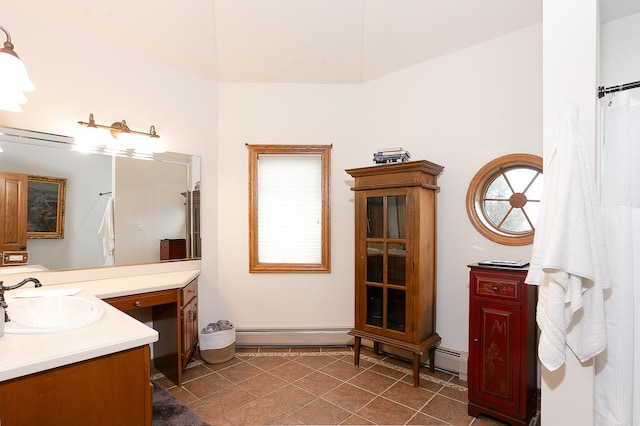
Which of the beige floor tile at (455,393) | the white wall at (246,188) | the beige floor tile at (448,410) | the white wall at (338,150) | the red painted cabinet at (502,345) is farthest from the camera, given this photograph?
the white wall at (246,188)

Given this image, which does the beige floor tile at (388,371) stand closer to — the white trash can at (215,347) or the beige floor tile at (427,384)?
the beige floor tile at (427,384)

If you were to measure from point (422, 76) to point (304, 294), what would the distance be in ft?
7.96

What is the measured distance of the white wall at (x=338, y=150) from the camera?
294 centimetres

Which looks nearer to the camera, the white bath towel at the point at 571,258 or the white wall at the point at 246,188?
the white bath towel at the point at 571,258

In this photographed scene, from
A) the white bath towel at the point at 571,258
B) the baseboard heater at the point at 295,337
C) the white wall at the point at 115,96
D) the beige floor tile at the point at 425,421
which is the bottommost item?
the beige floor tile at the point at 425,421

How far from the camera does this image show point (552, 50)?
5.05ft

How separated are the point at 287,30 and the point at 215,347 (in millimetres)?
2921

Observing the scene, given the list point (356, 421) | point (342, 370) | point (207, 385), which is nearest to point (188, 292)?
point (207, 385)

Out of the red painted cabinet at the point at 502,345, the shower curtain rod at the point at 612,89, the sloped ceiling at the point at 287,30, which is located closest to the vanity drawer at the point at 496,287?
the red painted cabinet at the point at 502,345

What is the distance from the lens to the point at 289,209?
3545mm

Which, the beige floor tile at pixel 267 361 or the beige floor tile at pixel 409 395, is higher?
the beige floor tile at pixel 409 395

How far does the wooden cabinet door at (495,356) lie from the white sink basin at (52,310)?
7.31ft

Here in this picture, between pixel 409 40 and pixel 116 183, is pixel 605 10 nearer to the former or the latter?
pixel 409 40

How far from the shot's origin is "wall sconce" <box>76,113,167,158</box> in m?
2.60
